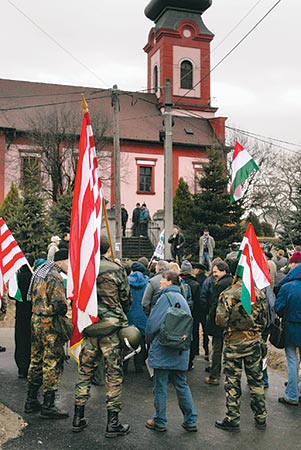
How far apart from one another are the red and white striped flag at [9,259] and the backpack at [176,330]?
2.32m

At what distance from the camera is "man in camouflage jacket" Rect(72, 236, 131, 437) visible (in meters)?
6.30

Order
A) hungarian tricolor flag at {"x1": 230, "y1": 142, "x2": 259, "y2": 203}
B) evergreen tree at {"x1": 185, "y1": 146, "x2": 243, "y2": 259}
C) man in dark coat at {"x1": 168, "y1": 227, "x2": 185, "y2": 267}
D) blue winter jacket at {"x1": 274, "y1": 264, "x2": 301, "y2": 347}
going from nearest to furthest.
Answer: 1. blue winter jacket at {"x1": 274, "y1": 264, "x2": 301, "y2": 347}
2. hungarian tricolor flag at {"x1": 230, "y1": 142, "x2": 259, "y2": 203}
3. man in dark coat at {"x1": 168, "y1": 227, "x2": 185, "y2": 267}
4. evergreen tree at {"x1": 185, "y1": 146, "x2": 243, "y2": 259}

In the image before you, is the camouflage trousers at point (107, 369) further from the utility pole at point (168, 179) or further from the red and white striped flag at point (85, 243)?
the utility pole at point (168, 179)

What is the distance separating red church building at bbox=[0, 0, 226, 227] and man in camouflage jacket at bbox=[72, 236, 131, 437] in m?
29.4

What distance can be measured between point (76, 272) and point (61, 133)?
101 feet

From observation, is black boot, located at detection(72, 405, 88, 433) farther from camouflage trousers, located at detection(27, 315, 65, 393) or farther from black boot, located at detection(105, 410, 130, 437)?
camouflage trousers, located at detection(27, 315, 65, 393)

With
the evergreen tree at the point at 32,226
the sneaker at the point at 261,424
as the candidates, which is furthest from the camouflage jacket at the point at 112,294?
the evergreen tree at the point at 32,226

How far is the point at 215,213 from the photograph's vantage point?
2547cm

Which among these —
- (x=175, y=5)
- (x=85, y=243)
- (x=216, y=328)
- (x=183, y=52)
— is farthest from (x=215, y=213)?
(x=175, y=5)

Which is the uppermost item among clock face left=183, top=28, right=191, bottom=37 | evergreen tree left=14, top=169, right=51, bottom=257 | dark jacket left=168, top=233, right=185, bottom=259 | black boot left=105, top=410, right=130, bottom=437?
clock face left=183, top=28, right=191, bottom=37

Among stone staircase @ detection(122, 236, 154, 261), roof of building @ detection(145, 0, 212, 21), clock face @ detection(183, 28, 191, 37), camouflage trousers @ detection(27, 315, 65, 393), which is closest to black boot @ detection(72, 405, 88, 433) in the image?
camouflage trousers @ detection(27, 315, 65, 393)

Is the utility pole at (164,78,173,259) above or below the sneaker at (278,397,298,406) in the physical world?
above

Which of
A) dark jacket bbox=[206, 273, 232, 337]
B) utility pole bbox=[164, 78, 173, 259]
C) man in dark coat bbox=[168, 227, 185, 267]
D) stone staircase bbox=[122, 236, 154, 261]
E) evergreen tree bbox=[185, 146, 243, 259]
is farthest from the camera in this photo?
stone staircase bbox=[122, 236, 154, 261]

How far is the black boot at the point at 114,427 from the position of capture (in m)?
6.27
